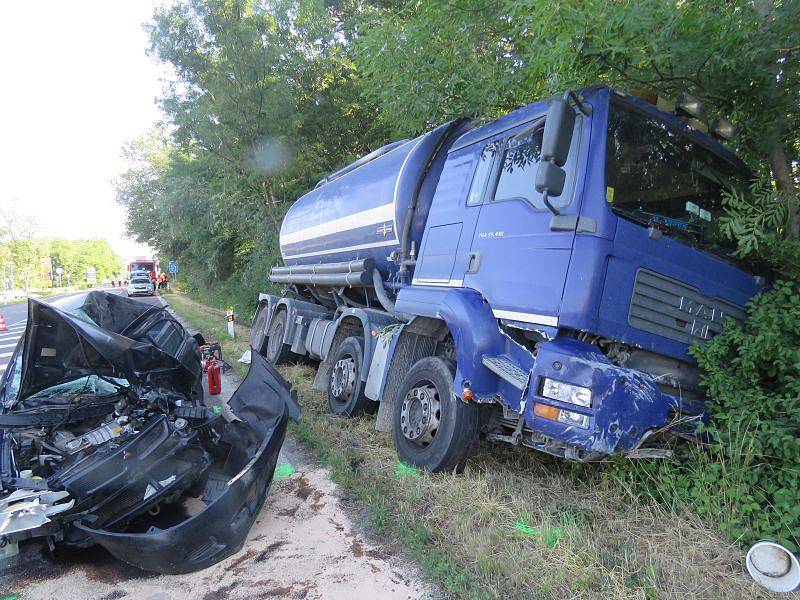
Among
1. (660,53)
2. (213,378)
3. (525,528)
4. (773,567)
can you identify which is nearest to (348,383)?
(213,378)

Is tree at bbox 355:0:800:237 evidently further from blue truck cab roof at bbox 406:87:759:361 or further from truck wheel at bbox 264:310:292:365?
truck wheel at bbox 264:310:292:365

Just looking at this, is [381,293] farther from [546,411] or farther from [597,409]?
[597,409]

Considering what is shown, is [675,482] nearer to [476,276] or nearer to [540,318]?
[540,318]

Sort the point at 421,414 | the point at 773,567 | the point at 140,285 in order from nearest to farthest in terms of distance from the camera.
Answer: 1. the point at 773,567
2. the point at 421,414
3. the point at 140,285

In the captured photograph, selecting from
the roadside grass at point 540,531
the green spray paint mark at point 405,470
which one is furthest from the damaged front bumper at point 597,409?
the green spray paint mark at point 405,470

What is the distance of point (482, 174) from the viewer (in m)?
4.18

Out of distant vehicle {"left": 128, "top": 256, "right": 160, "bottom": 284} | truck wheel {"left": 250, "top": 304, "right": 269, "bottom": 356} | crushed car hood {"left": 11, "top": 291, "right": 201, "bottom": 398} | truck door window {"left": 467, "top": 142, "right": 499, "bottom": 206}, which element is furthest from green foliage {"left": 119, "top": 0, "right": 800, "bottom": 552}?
distant vehicle {"left": 128, "top": 256, "right": 160, "bottom": 284}

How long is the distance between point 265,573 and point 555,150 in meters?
3.02

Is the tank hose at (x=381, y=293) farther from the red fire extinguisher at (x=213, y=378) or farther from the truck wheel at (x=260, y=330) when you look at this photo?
the truck wheel at (x=260, y=330)

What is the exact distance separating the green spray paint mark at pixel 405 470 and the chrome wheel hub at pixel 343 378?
5.45 feet

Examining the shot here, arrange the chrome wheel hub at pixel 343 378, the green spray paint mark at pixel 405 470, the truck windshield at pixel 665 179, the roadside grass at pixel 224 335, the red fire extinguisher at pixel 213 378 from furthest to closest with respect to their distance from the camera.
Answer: the roadside grass at pixel 224 335 < the red fire extinguisher at pixel 213 378 < the chrome wheel hub at pixel 343 378 < the green spray paint mark at pixel 405 470 < the truck windshield at pixel 665 179

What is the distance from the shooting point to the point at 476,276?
3.87 m

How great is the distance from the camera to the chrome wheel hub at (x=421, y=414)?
396cm

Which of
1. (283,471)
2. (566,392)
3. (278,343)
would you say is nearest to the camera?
(566,392)
